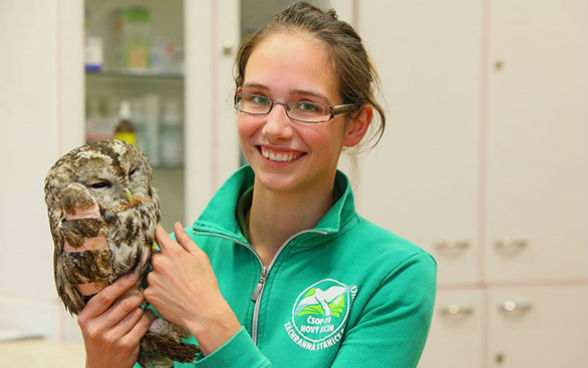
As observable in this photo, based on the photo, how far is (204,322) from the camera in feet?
2.97

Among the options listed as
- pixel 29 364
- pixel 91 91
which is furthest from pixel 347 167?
pixel 29 364

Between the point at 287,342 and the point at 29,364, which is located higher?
the point at 287,342

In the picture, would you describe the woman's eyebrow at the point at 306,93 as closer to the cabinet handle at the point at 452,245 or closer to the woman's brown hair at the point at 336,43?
the woman's brown hair at the point at 336,43

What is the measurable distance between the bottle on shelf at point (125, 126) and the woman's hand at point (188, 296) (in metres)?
1.20

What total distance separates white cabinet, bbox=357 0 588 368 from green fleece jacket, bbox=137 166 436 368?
1.05 meters

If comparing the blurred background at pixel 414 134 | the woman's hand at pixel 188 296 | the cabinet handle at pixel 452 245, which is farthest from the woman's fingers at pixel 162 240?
the cabinet handle at pixel 452 245

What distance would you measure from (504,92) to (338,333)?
4.67ft

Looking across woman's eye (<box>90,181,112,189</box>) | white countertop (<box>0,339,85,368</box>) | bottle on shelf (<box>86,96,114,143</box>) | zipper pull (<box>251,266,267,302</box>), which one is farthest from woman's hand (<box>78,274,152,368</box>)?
bottle on shelf (<box>86,96,114,143</box>)

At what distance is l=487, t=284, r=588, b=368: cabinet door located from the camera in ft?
7.30

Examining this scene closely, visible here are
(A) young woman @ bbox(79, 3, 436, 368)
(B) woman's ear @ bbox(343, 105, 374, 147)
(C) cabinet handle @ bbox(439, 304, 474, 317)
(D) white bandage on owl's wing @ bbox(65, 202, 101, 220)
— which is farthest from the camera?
(C) cabinet handle @ bbox(439, 304, 474, 317)

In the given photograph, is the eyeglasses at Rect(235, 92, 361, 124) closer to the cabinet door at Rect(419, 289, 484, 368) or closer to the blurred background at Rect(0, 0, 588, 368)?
the blurred background at Rect(0, 0, 588, 368)

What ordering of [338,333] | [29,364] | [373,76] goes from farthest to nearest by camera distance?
[29,364], [373,76], [338,333]

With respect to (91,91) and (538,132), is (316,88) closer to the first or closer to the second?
(91,91)

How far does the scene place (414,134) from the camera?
7.09ft
